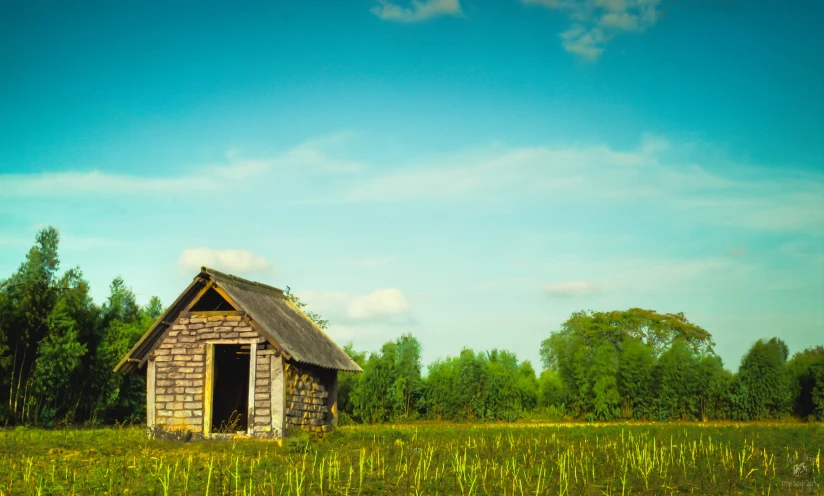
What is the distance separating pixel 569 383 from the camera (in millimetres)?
41781

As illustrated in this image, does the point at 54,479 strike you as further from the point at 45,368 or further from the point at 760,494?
the point at 45,368

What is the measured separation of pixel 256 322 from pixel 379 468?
23.9 feet

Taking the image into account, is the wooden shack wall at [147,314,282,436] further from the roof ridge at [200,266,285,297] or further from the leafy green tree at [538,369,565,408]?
the leafy green tree at [538,369,565,408]

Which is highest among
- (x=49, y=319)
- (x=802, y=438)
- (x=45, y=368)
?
(x=49, y=319)

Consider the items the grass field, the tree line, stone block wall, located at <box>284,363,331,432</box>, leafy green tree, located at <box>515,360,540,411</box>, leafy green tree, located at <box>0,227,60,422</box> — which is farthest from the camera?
leafy green tree, located at <box>515,360,540,411</box>

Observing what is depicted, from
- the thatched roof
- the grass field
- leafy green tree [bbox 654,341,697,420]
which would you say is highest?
the thatched roof

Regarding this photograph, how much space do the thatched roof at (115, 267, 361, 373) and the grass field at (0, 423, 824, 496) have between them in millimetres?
2584

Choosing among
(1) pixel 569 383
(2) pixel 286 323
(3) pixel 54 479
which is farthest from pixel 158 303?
(3) pixel 54 479

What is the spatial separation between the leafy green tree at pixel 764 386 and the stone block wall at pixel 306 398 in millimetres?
26838

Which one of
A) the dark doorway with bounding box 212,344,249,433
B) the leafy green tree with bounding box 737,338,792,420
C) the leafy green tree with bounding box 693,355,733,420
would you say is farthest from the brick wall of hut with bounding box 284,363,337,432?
the leafy green tree with bounding box 737,338,792,420

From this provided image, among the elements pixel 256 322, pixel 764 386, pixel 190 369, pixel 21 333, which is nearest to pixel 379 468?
pixel 256 322

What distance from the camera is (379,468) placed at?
15844 millimetres

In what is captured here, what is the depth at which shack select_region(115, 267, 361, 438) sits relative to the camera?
69.9 feet

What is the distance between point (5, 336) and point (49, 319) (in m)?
2.02
